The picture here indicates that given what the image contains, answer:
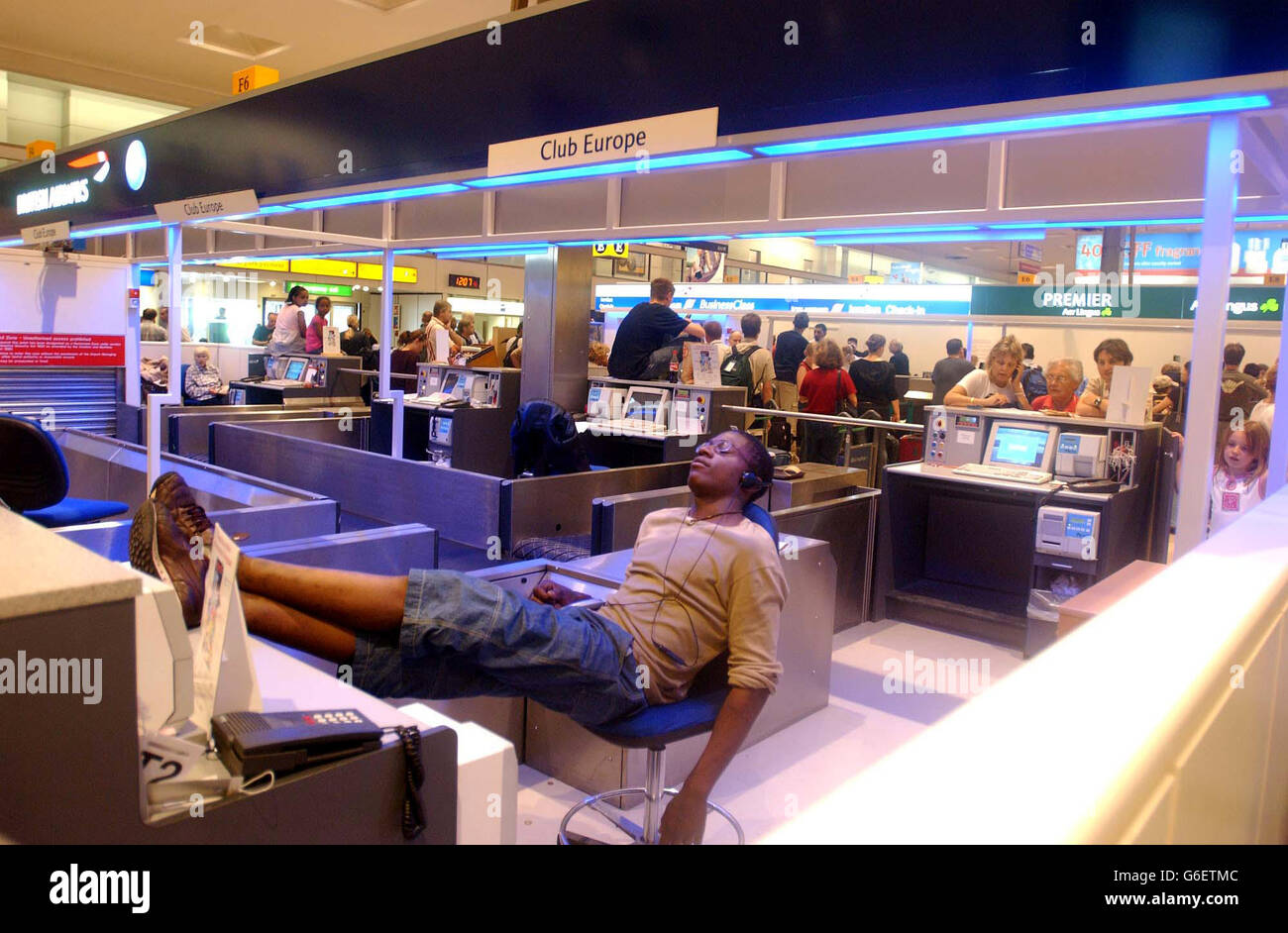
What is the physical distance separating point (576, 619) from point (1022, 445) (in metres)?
3.73

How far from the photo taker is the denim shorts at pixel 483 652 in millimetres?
2029

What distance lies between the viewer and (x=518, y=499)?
474cm

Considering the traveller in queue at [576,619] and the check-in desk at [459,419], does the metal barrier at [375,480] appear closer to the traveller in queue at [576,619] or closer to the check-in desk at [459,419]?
the check-in desk at [459,419]

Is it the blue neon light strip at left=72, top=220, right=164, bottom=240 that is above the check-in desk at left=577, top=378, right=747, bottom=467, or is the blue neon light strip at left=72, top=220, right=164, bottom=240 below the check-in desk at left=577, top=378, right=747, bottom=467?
above

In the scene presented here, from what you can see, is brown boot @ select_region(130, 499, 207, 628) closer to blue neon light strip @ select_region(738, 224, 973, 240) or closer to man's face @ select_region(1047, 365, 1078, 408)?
blue neon light strip @ select_region(738, 224, 973, 240)

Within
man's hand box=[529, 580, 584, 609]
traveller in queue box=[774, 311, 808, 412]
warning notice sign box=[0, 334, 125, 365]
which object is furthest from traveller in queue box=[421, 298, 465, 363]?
man's hand box=[529, 580, 584, 609]

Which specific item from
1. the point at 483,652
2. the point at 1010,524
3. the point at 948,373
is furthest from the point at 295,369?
the point at 483,652

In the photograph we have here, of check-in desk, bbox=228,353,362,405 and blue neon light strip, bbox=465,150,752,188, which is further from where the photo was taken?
check-in desk, bbox=228,353,362,405

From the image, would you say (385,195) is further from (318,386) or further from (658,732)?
(318,386)

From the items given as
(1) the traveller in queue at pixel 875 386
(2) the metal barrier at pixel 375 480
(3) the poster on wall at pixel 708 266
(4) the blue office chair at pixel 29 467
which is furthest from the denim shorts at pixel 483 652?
(3) the poster on wall at pixel 708 266

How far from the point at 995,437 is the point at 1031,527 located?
0.56m

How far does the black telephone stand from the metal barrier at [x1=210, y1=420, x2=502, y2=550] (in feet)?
11.0

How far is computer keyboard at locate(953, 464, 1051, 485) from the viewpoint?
4.87 meters
